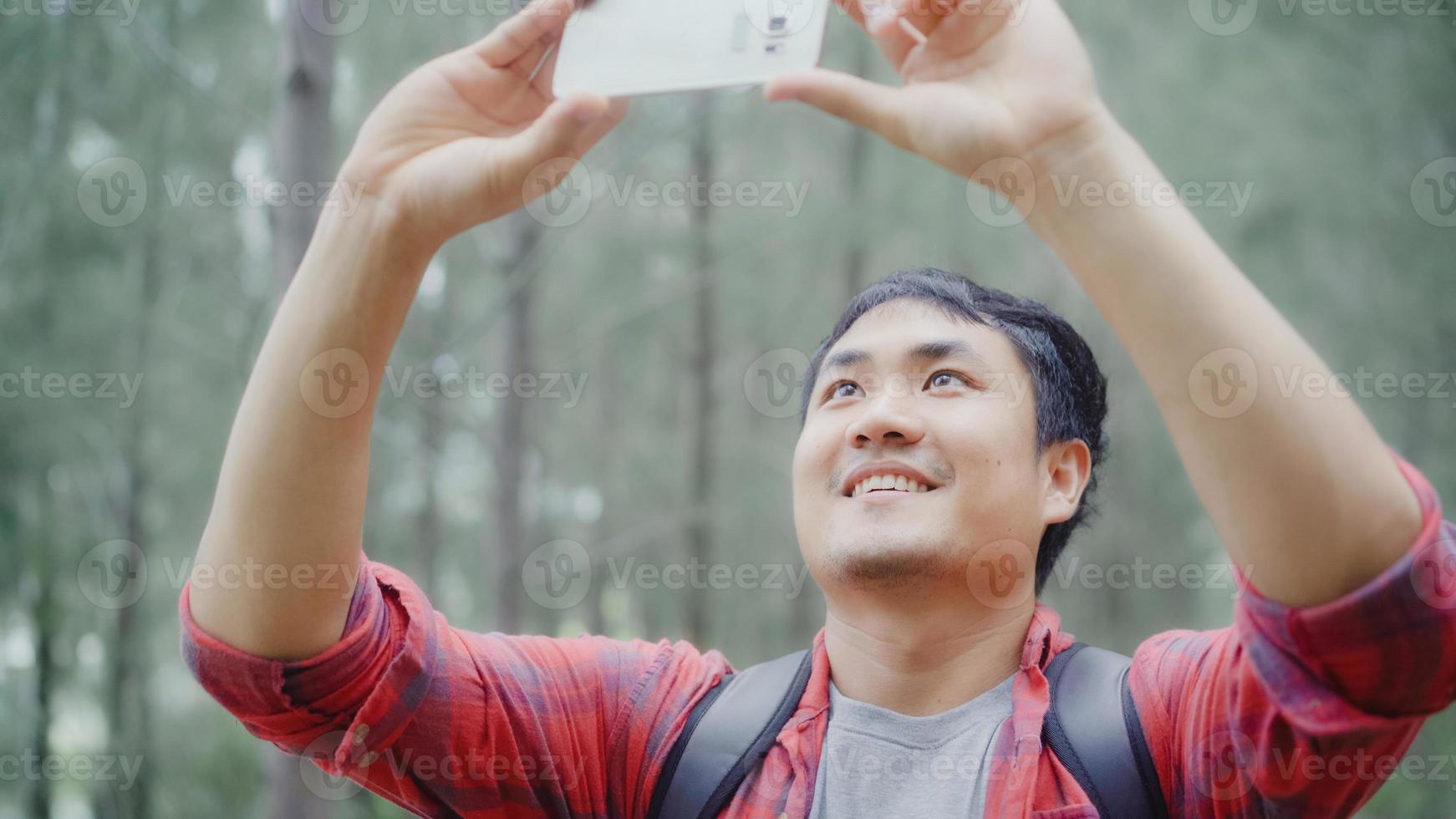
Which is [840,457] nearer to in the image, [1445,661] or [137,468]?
[1445,661]

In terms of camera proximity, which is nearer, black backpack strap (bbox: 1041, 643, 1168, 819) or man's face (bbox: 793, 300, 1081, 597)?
black backpack strap (bbox: 1041, 643, 1168, 819)

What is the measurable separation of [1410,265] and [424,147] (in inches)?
285

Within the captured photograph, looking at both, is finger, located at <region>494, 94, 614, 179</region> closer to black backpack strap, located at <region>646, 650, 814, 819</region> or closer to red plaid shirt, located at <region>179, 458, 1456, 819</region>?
red plaid shirt, located at <region>179, 458, 1456, 819</region>

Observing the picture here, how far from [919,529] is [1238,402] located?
62 cm

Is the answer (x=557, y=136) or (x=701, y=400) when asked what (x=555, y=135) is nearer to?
(x=557, y=136)

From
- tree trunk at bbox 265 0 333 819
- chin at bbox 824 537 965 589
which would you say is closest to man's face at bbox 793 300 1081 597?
chin at bbox 824 537 965 589

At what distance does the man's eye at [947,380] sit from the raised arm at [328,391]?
0.78 m

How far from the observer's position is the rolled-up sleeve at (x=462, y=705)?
1463 millimetres

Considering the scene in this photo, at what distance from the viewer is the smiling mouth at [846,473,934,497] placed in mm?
1761

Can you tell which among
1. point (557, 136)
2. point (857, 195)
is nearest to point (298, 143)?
point (557, 136)

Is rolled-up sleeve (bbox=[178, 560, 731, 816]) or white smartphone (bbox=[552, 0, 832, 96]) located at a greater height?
white smartphone (bbox=[552, 0, 832, 96])

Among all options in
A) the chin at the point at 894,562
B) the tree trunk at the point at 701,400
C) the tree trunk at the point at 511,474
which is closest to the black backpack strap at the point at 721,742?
the chin at the point at 894,562

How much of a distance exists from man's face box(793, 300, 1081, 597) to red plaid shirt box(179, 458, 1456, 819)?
23 cm

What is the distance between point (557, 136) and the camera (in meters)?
1.32
